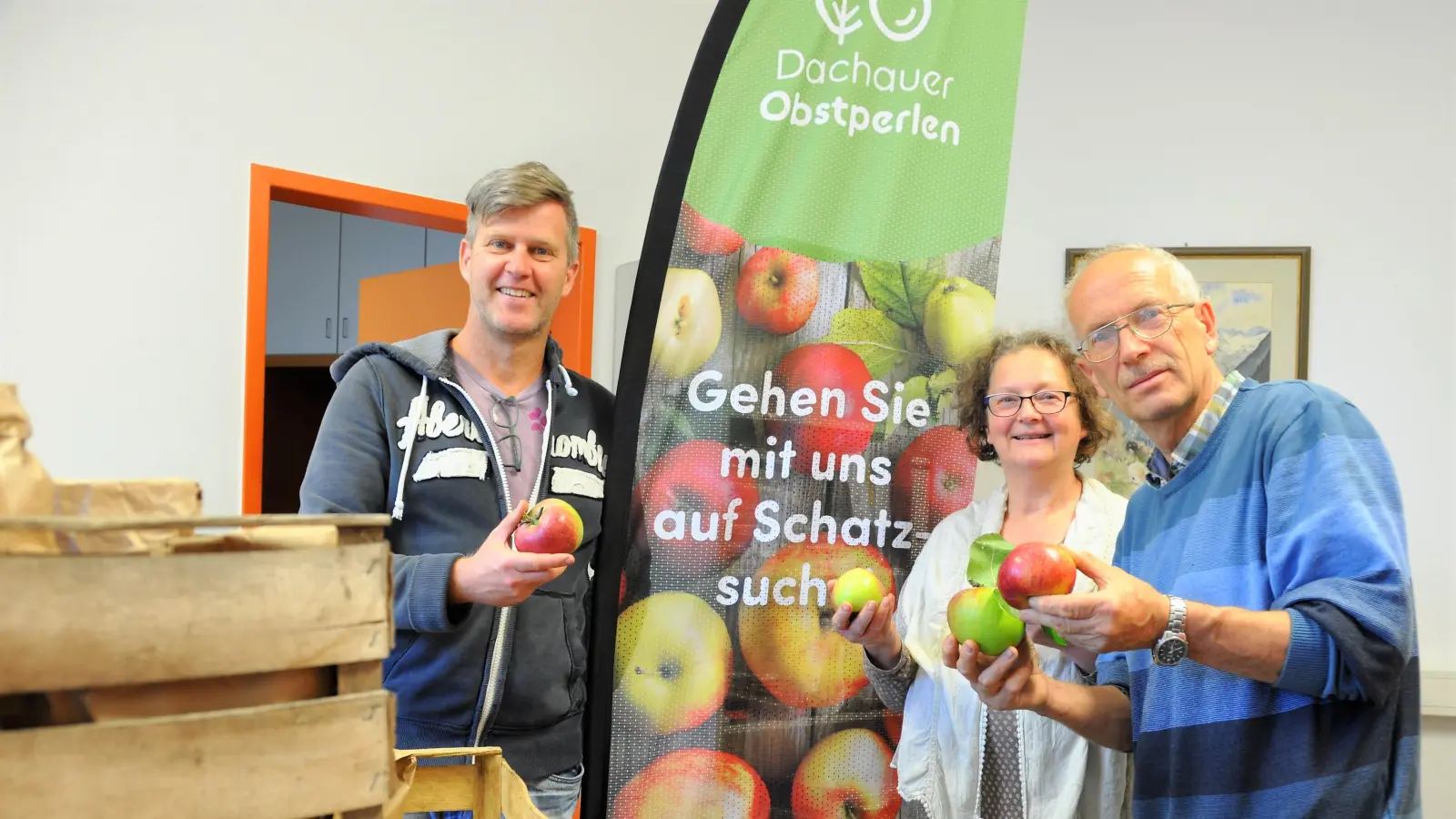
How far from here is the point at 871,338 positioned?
1626 mm

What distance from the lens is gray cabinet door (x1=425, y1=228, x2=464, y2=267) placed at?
472cm

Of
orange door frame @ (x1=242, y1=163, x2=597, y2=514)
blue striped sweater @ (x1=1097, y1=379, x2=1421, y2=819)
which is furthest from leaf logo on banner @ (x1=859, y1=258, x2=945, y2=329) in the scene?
orange door frame @ (x1=242, y1=163, x2=597, y2=514)

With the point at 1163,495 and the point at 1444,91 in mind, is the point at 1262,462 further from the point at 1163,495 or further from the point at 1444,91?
the point at 1444,91

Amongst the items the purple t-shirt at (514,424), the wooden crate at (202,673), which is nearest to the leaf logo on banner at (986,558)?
the purple t-shirt at (514,424)

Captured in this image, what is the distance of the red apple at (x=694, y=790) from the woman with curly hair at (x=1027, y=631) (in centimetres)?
25

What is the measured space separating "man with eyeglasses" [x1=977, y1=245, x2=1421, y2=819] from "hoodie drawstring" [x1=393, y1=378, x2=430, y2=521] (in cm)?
84

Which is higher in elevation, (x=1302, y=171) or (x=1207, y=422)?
(x=1302, y=171)

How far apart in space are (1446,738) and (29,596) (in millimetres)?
3630

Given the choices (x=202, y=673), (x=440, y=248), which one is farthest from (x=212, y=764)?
(x=440, y=248)

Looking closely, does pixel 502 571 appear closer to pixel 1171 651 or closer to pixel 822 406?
pixel 822 406

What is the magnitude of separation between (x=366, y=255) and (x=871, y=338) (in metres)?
3.74

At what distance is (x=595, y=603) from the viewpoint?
4.75 ft

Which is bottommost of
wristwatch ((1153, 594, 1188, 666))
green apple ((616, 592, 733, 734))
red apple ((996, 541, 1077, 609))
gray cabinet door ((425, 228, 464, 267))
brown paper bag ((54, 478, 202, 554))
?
green apple ((616, 592, 733, 734))

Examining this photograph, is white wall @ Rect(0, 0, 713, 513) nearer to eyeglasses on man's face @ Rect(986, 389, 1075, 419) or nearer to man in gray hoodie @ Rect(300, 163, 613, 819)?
man in gray hoodie @ Rect(300, 163, 613, 819)
